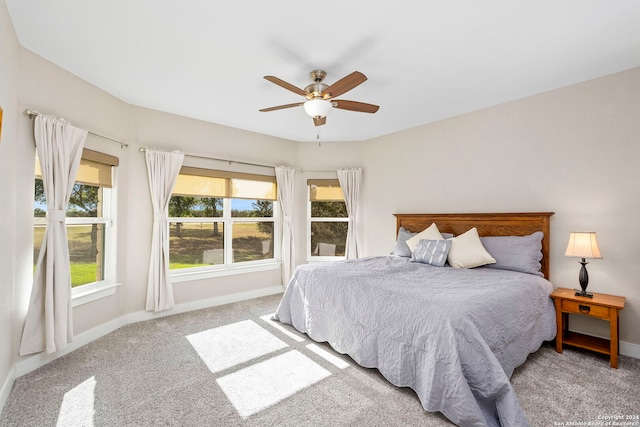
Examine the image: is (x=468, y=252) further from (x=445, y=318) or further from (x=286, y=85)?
(x=286, y=85)

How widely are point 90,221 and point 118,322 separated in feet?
3.91

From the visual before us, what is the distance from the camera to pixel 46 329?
241cm

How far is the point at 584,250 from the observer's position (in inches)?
102

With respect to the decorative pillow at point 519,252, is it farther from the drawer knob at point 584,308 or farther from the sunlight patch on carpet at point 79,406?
the sunlight patch on carpet at point 79,406

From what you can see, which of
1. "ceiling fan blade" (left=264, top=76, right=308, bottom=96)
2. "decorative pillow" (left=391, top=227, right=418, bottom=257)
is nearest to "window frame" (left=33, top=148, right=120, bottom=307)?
"ceiling fan blade" (left=264, top=76, right=308, bottom=96)

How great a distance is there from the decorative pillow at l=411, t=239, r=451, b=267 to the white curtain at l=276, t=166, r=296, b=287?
208 cm

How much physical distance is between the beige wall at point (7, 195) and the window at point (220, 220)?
1.73 meters

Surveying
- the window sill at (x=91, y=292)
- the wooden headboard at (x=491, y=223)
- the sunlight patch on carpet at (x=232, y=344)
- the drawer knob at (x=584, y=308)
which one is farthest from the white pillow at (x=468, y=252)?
the window sill at (x=91, y=292)

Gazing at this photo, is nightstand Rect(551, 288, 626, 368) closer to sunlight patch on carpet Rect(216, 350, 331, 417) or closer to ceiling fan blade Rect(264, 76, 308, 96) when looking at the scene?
sunlight patch on carpet Rect(216, 350, 331, 417)

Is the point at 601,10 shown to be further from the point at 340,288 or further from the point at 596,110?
the point at 340,288

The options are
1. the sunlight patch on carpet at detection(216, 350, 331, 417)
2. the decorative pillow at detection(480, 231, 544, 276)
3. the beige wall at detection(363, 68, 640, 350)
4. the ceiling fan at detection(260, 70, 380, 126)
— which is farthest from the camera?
the decorative pillow at detection(480, 231, 544, 276)

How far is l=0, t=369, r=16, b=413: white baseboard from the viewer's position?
1958mm

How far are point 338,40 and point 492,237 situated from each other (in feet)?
8.81

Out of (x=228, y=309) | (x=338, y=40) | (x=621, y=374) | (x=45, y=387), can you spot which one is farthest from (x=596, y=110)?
(x=45, y=387)
